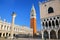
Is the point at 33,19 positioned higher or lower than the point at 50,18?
higher

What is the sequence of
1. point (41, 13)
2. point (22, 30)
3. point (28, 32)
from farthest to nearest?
point (28, 32), point (22, 30), point (41, 13)

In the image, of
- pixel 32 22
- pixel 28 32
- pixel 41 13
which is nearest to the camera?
pixel 41 13

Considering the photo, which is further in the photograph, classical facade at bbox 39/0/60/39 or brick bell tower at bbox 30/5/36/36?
brick bell tower at bbox 30/5/36/36

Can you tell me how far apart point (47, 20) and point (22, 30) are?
23642 millimetres

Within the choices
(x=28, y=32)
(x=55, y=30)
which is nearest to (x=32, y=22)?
(x=28, y=32)

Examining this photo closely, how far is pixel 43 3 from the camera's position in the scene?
109 feet

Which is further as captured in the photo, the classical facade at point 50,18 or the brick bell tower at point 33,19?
the brick bell tower at point 33,19

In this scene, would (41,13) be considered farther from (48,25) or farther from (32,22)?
(32,22)

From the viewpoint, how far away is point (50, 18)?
1209 inches

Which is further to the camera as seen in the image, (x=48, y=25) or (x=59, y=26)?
(x=48, y=25)

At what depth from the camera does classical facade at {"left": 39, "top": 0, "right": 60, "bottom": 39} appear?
29203 millimetres

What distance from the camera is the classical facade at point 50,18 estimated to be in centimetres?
2920

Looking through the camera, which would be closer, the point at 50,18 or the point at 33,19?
the point at 50,18

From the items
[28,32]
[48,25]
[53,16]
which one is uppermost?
[53,16]
